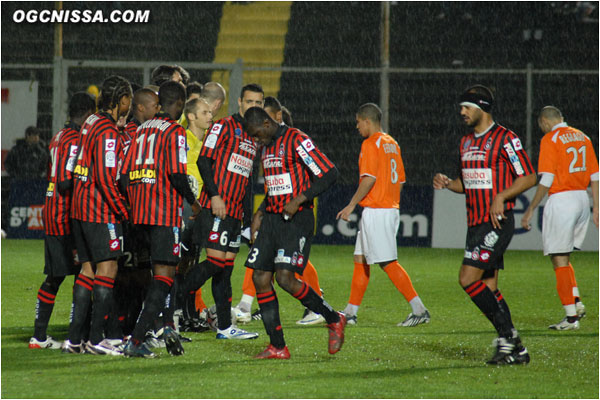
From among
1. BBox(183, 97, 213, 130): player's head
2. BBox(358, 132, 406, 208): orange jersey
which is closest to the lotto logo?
BBox(183, 97, 213, 130): player's head

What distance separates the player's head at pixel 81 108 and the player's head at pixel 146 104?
0.40 m

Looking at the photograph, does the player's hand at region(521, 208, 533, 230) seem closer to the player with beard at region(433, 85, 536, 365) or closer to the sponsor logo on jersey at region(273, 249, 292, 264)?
the player with beard at region(433, 85, 536, 365)

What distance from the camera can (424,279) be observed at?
40.8 feet

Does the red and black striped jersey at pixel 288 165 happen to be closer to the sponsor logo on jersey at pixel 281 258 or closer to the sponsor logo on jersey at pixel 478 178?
the sponsor logo on jersey at pixel 281 258

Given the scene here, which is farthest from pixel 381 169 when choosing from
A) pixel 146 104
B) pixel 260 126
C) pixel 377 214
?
pixel 146 104

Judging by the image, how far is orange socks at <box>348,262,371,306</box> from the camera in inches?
340

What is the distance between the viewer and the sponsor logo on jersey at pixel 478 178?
6645 millimetres

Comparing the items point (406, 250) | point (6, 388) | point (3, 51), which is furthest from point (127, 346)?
point (3, 51)

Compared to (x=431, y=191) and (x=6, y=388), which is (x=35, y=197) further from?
(x=6, y=388)

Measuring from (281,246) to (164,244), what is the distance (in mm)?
773

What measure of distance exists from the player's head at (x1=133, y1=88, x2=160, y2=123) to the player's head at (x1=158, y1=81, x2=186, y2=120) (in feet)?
0.95

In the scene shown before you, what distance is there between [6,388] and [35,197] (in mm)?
11866

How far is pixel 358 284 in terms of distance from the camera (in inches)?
342

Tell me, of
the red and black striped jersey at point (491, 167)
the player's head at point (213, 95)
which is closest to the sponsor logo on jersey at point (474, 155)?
the red and black striped jersey at point (491, 167)
